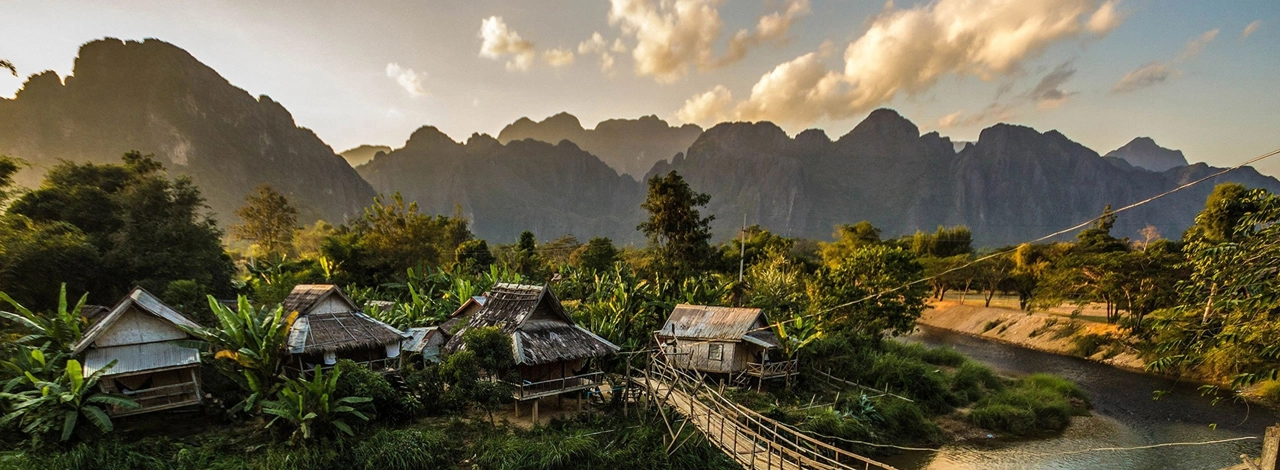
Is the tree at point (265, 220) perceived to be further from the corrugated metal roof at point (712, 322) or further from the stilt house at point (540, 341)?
the corrugated metal roof at point (712, 322)

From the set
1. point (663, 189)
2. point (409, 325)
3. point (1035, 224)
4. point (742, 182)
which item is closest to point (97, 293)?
point (409, 325)

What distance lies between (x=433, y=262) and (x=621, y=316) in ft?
61.9

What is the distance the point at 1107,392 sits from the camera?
19.3 meters

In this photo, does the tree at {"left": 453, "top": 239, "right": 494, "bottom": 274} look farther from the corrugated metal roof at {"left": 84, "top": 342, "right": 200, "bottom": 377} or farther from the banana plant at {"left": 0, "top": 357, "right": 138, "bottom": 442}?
the banana plant at {"left": 0, "top": 357, "right": 138, "bottom": 442}

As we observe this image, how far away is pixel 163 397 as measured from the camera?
11.2 meters

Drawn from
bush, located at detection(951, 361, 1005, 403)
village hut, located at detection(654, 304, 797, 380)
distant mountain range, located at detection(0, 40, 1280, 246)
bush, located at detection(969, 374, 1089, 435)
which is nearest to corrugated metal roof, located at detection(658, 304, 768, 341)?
village hut, located at detection(654, 304, 797, 380)

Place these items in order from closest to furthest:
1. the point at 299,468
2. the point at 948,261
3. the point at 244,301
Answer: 1. the point at 299,468
2. the point at 244,301
3. the point at 948,261

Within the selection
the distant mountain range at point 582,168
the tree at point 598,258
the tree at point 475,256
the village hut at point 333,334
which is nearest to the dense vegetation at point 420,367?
the village hut at point 333,334

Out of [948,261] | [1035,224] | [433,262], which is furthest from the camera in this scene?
[1035,224]

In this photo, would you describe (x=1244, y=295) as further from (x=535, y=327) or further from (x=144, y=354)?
(x=144, y=354)

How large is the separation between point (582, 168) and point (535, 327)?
5998 inches

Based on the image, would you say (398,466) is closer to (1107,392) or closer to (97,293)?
(97,293)

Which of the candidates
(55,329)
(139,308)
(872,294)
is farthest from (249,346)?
(872,294)

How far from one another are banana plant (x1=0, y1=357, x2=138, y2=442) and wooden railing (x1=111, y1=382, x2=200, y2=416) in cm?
96
